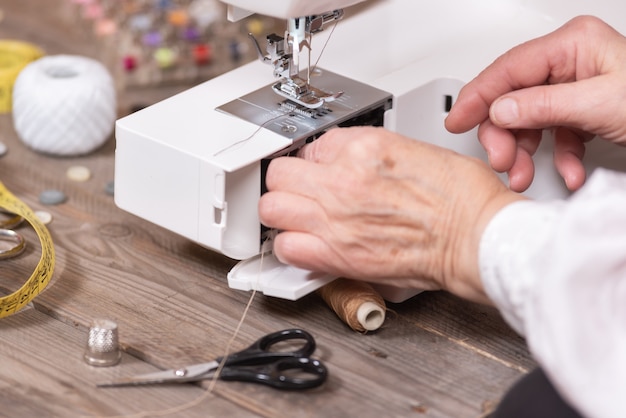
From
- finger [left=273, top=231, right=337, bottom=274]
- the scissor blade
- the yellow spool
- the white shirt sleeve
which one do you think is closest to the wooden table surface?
the scissor blade

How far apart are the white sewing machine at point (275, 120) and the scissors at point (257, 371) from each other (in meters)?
0.10

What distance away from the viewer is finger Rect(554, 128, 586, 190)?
1349 millimetres

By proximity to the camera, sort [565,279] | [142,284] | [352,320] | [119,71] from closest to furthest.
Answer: [565,279] < [352,320] < [142,284] < [119,71]

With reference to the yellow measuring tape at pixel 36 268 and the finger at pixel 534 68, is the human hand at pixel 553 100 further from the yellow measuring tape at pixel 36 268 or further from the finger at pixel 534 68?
the yellow measuring tape at pixel 36 268

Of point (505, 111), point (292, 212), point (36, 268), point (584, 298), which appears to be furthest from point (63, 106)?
point (584, 298)

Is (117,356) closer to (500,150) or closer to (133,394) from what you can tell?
(133,394)

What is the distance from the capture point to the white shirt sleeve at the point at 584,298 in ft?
2.94

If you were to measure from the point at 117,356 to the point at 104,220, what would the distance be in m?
0.36

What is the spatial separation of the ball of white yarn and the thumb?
672mm

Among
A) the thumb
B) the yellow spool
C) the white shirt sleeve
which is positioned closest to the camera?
the white shirt sleeve

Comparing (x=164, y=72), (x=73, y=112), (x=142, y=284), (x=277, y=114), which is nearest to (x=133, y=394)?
(x=142, y=284)

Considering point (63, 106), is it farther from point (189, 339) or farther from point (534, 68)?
point (534, 68)

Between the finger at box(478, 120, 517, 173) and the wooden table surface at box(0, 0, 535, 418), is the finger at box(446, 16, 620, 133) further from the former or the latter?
the wooden table surface at box(0, 0, 535, 418)

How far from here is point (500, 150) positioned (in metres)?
1.31
